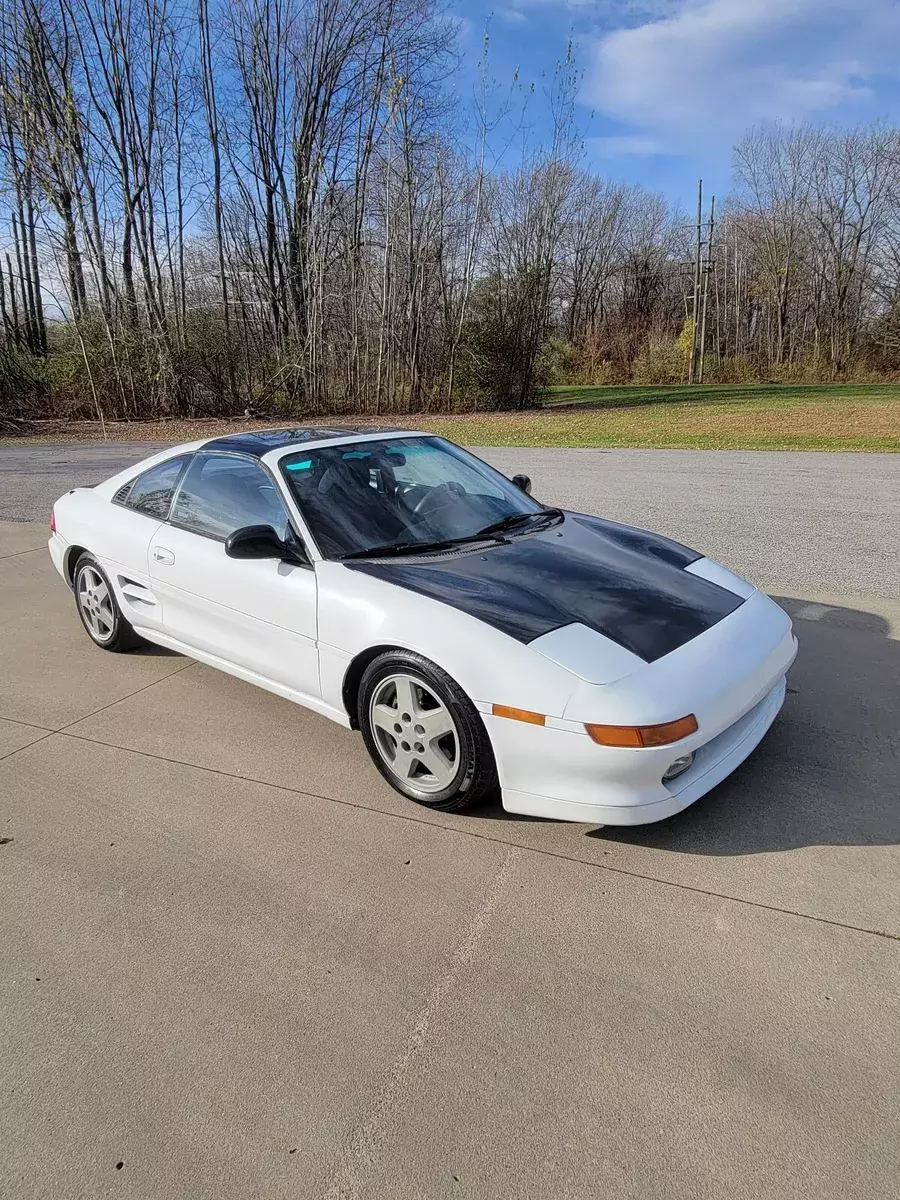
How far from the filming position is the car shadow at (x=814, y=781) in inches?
112

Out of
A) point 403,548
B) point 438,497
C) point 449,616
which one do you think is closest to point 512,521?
point 438,497

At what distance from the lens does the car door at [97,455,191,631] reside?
4250 millimetres

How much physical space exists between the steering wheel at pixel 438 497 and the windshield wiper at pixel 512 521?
0.84ft

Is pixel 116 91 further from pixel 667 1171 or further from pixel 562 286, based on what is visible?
pixel 562 286

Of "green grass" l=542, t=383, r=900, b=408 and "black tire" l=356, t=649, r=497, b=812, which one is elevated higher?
"green grass" l=542, t=383, r=900, b=408

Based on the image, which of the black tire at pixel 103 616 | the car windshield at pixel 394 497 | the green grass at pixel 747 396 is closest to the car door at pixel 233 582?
the car windshield at pixel 394 497

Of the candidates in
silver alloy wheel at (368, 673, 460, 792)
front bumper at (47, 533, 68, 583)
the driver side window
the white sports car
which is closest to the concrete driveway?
silver alloy wheel at (368, 673, 460, 792)

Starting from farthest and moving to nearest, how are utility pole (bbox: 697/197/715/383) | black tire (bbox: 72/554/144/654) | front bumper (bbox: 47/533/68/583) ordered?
utility pole (bbox: 697/197/715/383) < front bumper (bbox: 47/533/68/583) < black tire (bbox: 72/554/144/654)

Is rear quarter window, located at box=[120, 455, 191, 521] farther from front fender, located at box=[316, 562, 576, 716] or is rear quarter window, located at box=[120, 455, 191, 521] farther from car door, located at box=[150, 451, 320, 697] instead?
front fender, located at box=[316, 562, 576, 716]

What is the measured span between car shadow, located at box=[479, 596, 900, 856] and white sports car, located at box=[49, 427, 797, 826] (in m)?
0.24

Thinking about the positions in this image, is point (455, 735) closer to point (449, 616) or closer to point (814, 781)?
point (449, 616)

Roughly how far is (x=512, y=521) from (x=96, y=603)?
2549 mm

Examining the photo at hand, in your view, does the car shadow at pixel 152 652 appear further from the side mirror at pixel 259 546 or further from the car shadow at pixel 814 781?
the car shadow at pixel 814 781

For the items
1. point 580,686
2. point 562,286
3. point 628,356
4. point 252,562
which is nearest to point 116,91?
point 252,562
